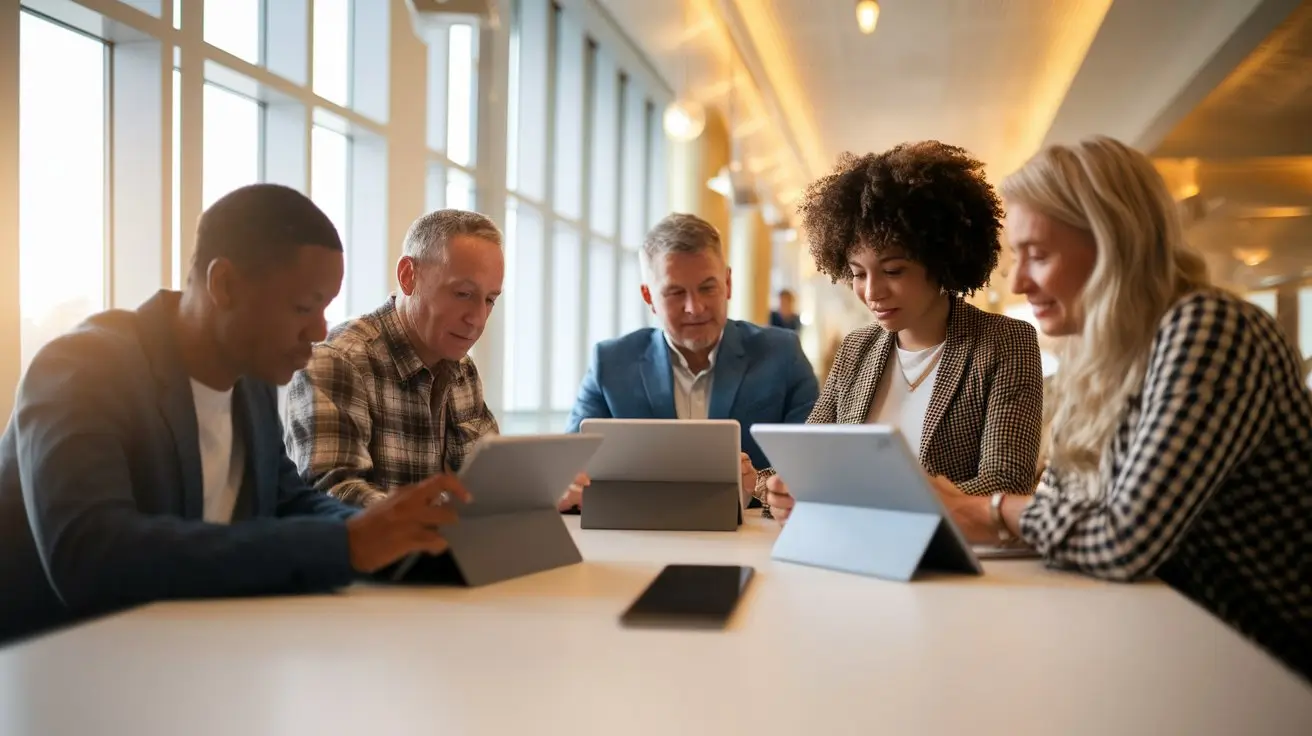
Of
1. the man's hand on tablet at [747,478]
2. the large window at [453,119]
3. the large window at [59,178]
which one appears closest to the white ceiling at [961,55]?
the large window at [453,119]

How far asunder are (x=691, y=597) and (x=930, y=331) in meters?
1.35

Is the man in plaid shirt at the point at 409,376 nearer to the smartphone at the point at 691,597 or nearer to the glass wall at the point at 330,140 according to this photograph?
the glass wall at the point at 330,140

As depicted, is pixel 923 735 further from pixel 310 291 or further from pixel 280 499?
pixel 280 499

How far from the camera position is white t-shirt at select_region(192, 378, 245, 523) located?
1.78 metres

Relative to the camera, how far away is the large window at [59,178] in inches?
119

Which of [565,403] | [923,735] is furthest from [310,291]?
[565,403]

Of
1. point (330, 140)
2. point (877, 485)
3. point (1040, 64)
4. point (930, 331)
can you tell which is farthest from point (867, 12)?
point (877, 485)

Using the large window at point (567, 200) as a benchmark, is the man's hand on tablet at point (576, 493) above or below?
below

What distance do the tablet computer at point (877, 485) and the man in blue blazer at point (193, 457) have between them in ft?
1.91

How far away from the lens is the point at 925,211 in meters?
2.65

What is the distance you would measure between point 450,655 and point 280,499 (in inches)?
34.7

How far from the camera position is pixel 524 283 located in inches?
289

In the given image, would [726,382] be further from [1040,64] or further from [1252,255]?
[1252,255]

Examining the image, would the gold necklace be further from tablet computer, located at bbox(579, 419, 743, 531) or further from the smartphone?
the smartphone
